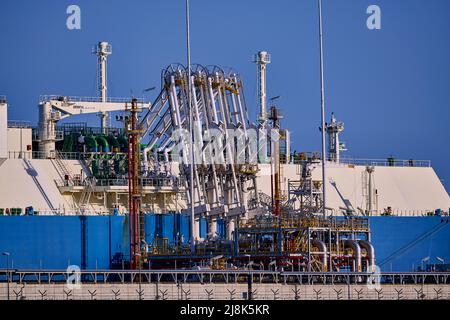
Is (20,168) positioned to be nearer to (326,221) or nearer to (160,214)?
(160,214)

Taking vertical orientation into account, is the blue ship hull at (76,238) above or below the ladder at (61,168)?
below

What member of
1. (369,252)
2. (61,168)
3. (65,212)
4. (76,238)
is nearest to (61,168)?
(61,168)

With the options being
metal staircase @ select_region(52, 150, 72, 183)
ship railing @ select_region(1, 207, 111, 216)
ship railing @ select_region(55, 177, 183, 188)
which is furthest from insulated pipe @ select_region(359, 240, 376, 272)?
metal staircase @ select_region(52, 150, 72, 183)

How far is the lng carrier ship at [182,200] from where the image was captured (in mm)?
108812

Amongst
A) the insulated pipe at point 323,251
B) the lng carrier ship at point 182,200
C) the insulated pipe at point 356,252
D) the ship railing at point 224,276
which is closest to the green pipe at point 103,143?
the lng carrier ship at point 182,200

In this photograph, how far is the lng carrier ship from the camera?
357 feet

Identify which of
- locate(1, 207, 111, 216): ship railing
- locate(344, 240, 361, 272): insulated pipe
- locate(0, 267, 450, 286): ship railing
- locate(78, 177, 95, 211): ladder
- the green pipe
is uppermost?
the green pipe

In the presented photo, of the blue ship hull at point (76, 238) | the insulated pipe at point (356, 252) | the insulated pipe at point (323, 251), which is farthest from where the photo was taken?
the blue ship hull at point (76, 238)

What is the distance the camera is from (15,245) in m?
109

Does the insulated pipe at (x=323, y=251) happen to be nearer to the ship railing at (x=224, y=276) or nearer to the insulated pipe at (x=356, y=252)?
the insulated pipe at (x=356, y=252)

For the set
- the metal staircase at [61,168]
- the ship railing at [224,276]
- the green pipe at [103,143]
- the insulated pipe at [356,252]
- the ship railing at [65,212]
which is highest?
the green pipe at [103,143]

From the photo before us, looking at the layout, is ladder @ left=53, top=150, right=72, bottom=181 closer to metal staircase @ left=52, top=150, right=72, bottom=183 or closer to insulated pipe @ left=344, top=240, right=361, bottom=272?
metal staircase @ left=52, top=150, right=72, bottom=183
